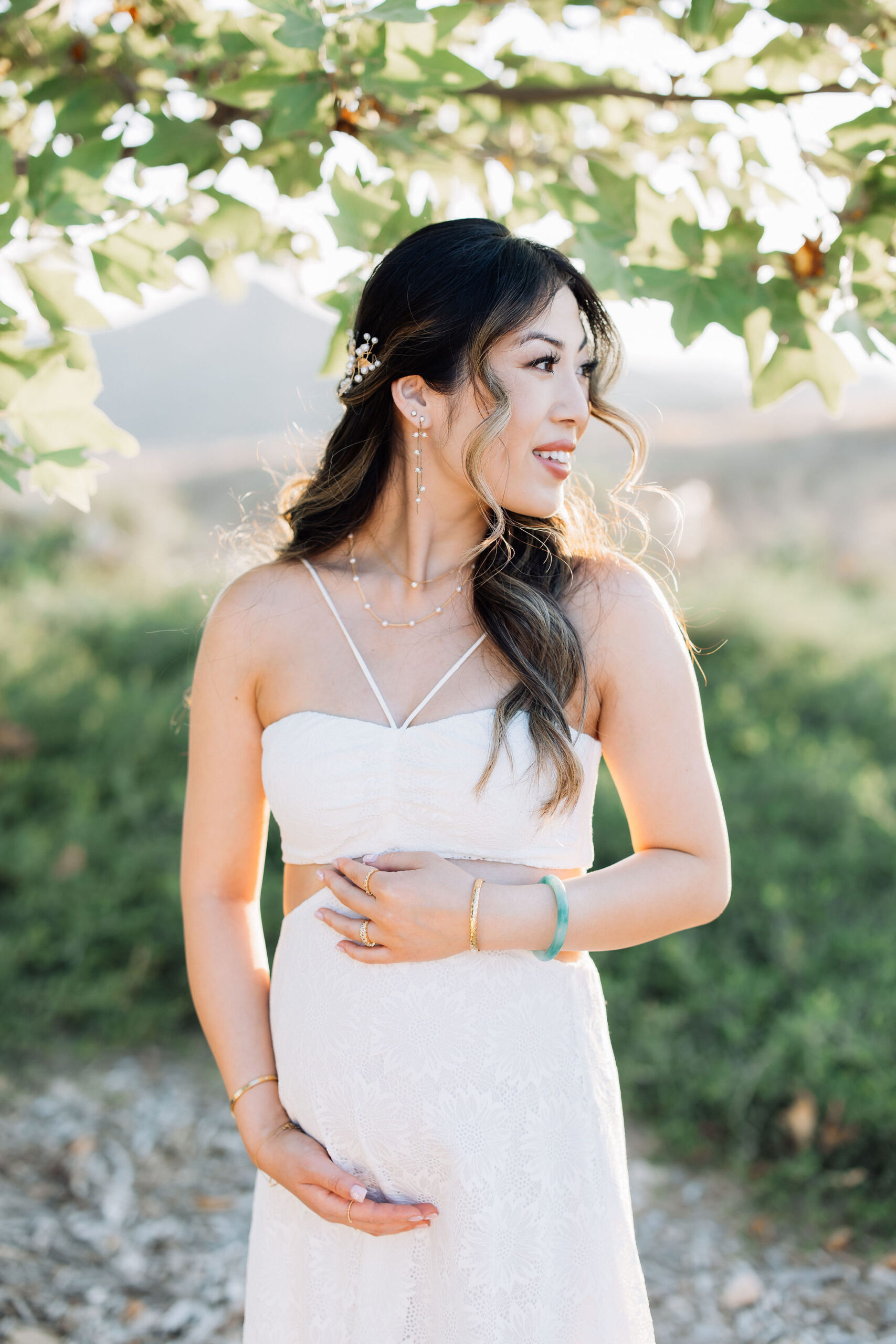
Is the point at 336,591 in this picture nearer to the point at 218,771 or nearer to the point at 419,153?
the point at 218,771

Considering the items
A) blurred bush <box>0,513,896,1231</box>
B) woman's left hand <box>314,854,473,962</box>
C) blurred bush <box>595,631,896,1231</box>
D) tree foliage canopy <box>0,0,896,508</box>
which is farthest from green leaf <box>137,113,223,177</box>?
blurred bush <box>595,631,896,1231</box>

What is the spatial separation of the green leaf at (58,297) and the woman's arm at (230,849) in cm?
58

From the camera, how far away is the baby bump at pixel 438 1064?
5.78 ft

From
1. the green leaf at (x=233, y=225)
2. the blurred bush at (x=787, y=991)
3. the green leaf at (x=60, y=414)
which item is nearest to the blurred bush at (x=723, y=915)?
the blurred bush at (x=787, y=991)

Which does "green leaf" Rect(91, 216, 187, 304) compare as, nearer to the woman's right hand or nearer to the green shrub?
the woman's right hand

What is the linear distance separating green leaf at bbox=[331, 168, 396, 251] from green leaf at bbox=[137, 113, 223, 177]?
36 cm

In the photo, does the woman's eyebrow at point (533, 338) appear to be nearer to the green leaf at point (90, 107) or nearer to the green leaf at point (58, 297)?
the green leaf at point (58, 297)

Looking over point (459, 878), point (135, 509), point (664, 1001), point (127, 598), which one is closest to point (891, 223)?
point (459, 878)

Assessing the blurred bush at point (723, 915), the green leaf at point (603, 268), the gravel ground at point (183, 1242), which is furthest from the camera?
the blurred bush at point (723, 915)

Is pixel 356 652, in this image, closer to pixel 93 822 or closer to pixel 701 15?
pixel 701 15

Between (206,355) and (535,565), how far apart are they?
5084 centimetres

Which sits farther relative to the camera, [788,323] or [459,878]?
[788,323]

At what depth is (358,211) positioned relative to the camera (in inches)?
81.9

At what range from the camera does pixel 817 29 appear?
200 centimetres
